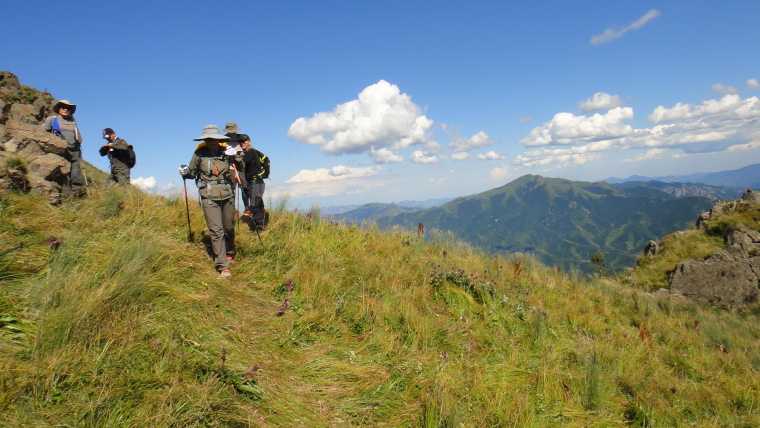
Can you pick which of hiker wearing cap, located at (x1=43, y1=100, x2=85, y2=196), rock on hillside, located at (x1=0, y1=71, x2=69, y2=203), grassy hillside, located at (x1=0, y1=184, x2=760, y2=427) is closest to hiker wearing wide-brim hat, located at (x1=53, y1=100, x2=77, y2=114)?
hiker wearing cap, located at (x1=43, y1=100, x2=85, y2=196)

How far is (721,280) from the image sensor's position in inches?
540

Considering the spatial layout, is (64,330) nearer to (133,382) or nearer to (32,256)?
(133,382)

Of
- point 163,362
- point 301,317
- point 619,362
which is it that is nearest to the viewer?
point 163,362

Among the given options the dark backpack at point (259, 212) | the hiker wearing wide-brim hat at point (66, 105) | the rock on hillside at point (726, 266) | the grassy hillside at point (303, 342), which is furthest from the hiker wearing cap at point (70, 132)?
the rock on hillside at point (726, 266)

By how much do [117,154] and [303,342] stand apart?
993cm

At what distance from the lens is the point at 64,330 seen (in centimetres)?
311

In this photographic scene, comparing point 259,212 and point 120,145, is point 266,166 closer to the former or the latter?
point 259,212

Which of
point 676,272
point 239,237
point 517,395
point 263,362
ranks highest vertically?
point 239,237

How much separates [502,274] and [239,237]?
6534 mm

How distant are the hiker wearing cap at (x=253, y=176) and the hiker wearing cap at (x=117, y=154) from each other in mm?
4447

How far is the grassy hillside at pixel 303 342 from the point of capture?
299cm

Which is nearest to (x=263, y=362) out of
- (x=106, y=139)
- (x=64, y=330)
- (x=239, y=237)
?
(x=64, y=330)

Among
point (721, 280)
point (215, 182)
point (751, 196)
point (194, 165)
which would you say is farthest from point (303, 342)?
point (751, 196)

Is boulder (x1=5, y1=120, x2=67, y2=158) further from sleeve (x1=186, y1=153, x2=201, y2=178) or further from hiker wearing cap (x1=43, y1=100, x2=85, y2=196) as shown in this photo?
sleeve (x1=186, y1=153, x2=201, y2=178)
